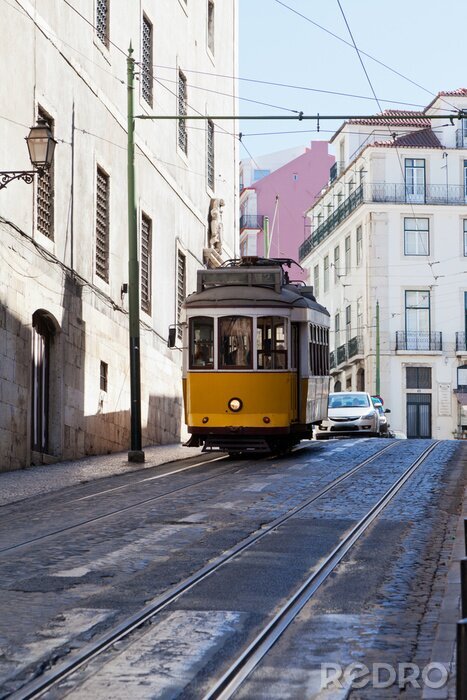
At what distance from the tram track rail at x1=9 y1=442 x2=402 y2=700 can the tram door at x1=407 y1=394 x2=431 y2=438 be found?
5018 cm

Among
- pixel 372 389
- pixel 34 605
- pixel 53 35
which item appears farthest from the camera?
pixel 372 389

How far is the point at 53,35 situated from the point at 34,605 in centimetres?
1638

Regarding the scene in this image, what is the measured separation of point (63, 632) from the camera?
7469 millimetres

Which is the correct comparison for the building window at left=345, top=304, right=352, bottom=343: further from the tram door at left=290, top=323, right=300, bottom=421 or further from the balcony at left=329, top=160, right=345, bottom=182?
the tram door at left=290, top=323, right=300, bottom=421

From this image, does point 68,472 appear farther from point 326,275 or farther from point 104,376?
point 326,275

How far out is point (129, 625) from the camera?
25.1ft

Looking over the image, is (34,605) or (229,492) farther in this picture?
(229,492)

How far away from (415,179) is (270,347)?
1747 inches

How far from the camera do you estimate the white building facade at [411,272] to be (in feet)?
205

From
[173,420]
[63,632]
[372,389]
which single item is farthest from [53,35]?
[372,389]

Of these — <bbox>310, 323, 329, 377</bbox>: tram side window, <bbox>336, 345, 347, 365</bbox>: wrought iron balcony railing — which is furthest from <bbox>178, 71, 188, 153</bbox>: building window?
<bbox>336, 345, 347, 365</bbox>: wrought iron balcony railing

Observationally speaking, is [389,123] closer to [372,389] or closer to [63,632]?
[372,389]

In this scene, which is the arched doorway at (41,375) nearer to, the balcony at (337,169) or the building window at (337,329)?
the building window at (337,329)

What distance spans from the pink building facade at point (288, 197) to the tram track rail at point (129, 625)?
7117 cm
